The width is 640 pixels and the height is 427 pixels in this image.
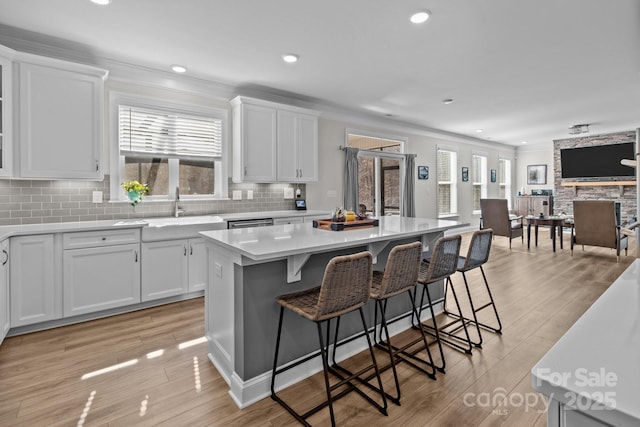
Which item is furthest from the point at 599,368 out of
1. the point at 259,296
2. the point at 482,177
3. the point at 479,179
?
the point at 482,177

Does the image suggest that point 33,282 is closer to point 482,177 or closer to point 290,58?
point 290,58

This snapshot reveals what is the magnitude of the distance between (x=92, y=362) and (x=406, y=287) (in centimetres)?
241

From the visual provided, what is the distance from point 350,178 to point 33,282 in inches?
184

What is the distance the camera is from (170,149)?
4285mm

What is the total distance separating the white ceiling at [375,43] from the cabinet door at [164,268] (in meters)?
2.10

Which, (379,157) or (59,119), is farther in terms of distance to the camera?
(379,157)

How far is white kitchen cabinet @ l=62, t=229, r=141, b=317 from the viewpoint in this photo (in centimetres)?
316

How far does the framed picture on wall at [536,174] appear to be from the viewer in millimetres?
10461

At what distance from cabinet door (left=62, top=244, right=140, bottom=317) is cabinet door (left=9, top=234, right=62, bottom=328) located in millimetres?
99

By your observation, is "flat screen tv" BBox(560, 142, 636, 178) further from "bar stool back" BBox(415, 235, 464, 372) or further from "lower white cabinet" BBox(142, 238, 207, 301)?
"lower white cabinet" BBox(142, 238, 207, 301)

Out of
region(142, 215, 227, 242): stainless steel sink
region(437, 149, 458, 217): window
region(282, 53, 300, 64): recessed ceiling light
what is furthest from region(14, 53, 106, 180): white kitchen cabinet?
region(437, 149, 458, 217): window

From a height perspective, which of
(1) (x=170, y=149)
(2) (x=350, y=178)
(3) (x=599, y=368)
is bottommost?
(3) (x=599, y=368)

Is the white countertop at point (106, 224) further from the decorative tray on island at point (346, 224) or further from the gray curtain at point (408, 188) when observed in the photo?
the gray curtain at point (408, 188)

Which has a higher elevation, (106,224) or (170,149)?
(170,149)
